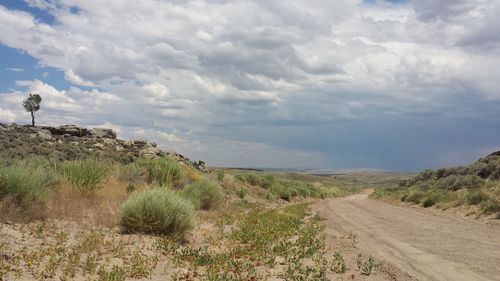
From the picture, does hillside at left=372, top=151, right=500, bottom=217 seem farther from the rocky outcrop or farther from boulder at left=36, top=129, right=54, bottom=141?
boulder at left=36, top=129, right=54, bottom=141

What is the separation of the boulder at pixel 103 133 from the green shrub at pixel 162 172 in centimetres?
3654

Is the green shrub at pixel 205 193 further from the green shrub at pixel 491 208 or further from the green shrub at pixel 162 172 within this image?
the green shrub at pixel 491 208

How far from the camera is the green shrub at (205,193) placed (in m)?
20.6

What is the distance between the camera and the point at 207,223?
55.5 ft

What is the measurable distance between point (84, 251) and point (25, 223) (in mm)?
2024

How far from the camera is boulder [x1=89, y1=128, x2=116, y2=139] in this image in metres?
59.3

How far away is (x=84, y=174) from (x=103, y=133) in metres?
46.3

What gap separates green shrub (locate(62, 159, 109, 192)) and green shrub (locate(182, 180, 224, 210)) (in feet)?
14.7

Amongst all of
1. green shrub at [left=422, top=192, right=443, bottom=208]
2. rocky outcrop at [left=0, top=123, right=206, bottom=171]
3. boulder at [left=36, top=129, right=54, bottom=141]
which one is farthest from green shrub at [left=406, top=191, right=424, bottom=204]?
boulder at [left=36, top=129, right=54, bottom=141]

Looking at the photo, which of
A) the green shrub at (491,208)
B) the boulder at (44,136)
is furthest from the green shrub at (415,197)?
the boulder at (44,136)

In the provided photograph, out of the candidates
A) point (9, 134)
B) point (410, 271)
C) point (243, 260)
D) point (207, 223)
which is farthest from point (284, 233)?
point (9, 134)

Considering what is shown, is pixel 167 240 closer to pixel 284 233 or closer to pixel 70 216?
pixel 70 216

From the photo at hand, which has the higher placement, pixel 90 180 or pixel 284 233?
pixel 90 180

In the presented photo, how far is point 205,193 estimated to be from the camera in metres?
A: 21.4
